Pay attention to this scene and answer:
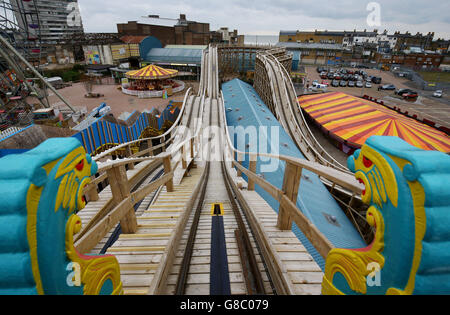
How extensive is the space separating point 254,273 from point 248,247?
488 millimetres

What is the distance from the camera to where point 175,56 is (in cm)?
4044

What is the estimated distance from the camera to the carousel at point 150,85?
26688 millimetres

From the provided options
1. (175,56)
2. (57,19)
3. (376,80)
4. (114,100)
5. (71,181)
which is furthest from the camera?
(57,19)

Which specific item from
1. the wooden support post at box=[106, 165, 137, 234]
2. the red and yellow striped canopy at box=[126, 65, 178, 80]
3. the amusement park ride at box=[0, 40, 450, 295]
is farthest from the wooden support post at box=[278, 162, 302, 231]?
the red and yellow striped canopy at box=[126, 65, 178, 80]

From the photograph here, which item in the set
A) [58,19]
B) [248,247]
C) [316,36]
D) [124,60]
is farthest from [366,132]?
[58,19]

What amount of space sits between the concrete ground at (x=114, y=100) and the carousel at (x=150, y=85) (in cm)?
82

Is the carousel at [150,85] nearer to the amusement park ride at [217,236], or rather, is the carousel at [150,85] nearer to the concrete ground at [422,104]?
the amusement park ride at [217,236]

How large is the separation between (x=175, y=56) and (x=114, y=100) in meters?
19.9

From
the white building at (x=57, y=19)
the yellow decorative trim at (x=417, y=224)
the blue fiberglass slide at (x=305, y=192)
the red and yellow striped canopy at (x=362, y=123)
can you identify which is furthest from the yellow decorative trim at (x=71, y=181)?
the white building at (x=57, y=19)

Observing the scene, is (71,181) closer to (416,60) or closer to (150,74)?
(150,74)

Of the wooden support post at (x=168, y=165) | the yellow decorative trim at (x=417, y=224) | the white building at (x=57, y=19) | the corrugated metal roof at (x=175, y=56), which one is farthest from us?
the white building at (x=57, y=19)

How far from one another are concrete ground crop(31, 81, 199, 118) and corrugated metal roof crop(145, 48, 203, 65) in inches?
532
